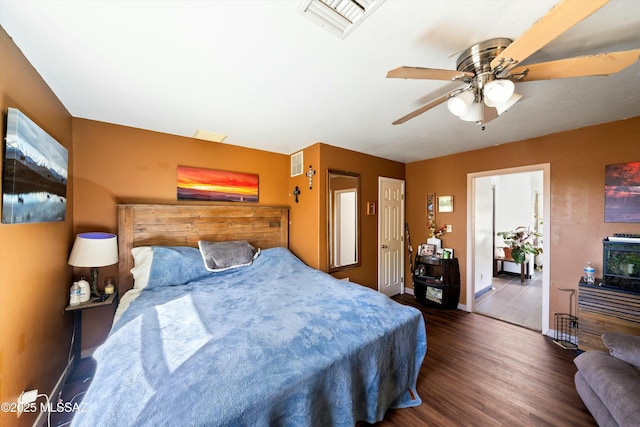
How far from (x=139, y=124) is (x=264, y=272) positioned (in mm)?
2138

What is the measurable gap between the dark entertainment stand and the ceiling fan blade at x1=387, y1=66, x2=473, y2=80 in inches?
114

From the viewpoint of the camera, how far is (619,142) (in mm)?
2309

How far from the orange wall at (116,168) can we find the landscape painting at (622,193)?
4.41m

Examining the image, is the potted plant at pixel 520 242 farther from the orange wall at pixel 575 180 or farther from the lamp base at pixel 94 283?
the lamp base at pixel 94 283

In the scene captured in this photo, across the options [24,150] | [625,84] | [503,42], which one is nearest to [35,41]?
[24,150]

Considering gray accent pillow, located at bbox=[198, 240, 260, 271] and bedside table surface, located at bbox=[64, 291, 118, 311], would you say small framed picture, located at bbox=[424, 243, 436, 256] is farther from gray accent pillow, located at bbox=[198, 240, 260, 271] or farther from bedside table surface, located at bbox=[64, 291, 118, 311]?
bedside table surface, located at bbox=[64, 291, 118, 311]

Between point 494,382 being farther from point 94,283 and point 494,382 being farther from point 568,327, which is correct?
point 94,283

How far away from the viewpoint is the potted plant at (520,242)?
15.2 ft

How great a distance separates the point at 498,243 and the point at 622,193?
3.30m

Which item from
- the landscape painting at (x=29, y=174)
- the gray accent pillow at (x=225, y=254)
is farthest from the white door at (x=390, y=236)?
the landscape painting at (x=29, y=174)

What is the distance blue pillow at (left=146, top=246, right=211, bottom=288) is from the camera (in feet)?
7.29

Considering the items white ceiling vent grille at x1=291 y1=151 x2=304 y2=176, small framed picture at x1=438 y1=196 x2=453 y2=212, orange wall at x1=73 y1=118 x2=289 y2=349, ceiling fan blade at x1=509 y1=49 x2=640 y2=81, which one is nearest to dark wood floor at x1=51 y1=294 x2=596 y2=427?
orange wall at x1=73 y1=118 x2=289 y2=349

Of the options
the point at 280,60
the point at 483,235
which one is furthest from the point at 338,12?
the point at 483,235

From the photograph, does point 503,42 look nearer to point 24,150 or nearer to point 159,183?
point 24,150
